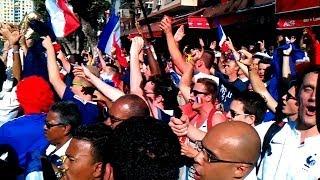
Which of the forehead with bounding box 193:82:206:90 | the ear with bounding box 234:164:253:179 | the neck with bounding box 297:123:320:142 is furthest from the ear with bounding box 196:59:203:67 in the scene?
the ear with bounding box 234:164:253:179

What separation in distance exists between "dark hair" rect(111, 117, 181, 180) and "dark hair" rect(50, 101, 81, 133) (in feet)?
5.29

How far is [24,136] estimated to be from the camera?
4719mm

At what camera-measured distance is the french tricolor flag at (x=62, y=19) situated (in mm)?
9234

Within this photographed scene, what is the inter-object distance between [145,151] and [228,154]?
62 centimetres

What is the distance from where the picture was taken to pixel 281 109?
5176 mm

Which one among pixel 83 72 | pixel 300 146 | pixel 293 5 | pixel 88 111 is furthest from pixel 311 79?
pixel 293 5

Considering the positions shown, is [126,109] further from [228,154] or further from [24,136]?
[228,154]

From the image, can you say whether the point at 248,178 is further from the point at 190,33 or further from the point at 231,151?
the point at 190,33

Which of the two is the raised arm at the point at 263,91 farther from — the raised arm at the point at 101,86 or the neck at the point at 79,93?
the neck at the point at 79,93

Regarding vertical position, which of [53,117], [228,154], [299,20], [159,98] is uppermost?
[228,154]

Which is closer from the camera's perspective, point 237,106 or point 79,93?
point 237,106

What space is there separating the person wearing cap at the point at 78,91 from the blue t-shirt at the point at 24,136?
1.76 ft

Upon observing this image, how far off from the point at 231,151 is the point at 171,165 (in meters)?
0.51

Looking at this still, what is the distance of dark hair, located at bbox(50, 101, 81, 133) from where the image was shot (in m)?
4.55
